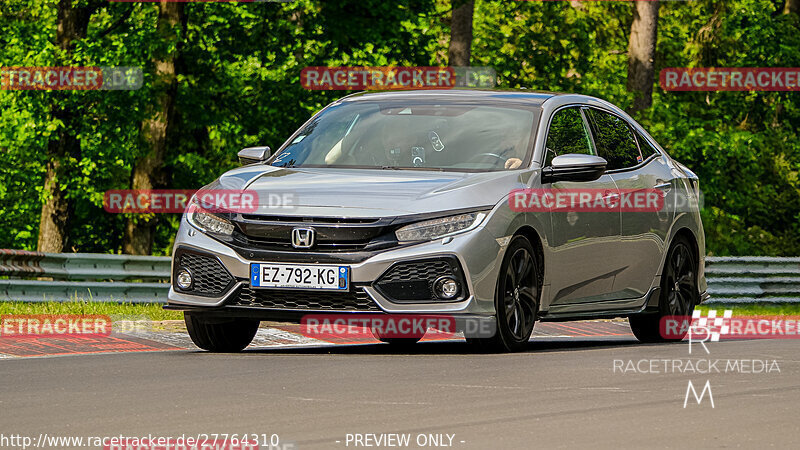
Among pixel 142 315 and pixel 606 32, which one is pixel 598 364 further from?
pixel 606 32

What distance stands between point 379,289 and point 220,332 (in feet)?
4.84

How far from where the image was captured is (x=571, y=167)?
10930 mm

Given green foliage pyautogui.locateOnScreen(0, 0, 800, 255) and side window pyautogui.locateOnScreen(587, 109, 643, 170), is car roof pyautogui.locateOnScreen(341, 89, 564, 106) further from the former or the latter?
green foliage pyautogui.locateOnScreen(0, 0, 800, 255)

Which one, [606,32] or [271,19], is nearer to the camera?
[271,19]

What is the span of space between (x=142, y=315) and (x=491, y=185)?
190 inches

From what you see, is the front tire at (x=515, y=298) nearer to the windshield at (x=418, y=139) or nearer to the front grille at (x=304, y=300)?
the windshield at (x=418, y=139)

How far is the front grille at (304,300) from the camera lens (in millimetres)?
9977

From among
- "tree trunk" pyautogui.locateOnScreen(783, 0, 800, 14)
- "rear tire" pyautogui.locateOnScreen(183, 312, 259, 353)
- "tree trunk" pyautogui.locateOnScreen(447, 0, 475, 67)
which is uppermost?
"tree trunk" pyautogui.locateOnScreen(783, 0, 800, 14)

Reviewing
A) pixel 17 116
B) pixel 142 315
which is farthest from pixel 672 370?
pixel 17 116

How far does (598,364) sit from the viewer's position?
392 inches

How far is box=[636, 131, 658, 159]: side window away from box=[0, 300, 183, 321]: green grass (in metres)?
4.18

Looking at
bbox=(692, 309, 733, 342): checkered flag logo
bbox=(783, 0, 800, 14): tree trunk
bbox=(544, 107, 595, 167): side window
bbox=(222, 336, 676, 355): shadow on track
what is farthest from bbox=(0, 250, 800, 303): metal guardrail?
bbox=(783, 0, 800, 14): tree trunk

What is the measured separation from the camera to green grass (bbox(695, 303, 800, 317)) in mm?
24172

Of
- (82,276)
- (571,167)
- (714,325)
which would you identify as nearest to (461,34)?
(714,325)
